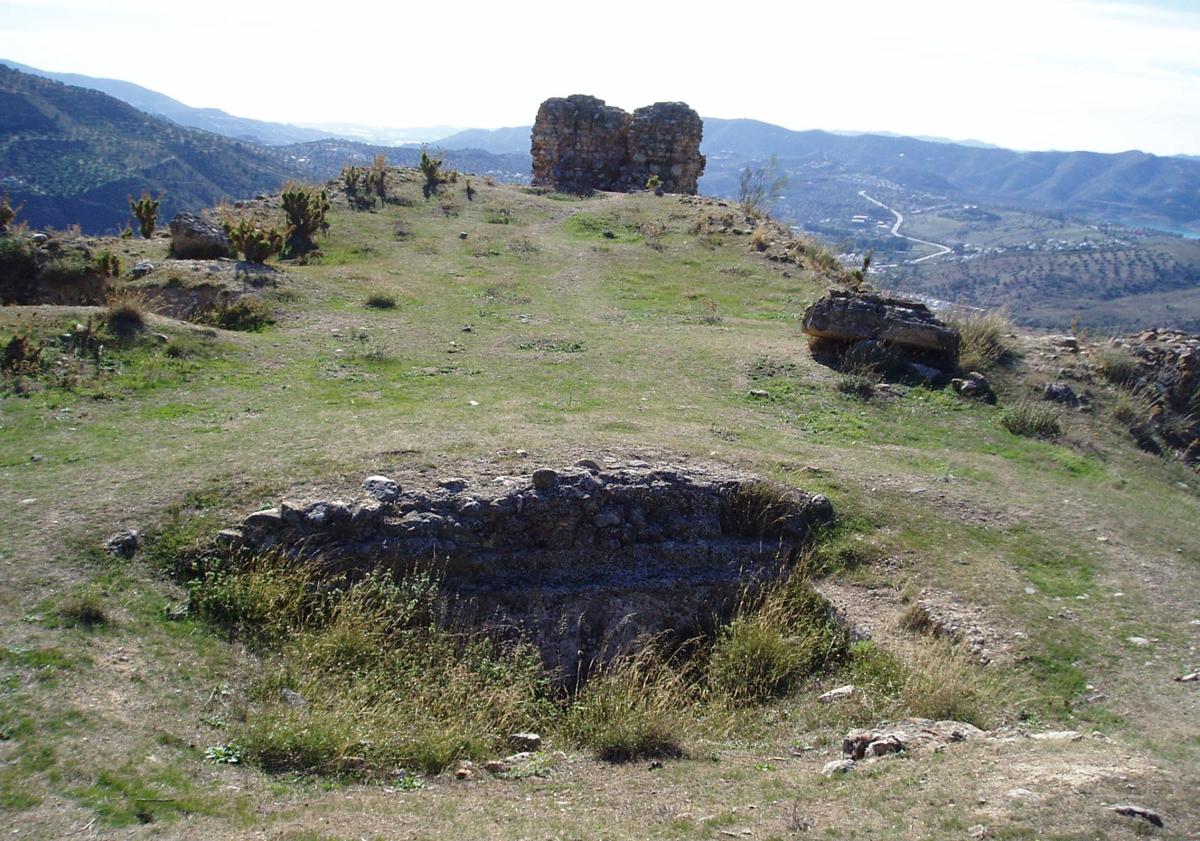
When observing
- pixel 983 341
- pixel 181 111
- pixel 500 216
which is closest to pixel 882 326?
pixel 983 341

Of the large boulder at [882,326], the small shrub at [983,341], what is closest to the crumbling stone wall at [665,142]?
the large boulder at [882,326]

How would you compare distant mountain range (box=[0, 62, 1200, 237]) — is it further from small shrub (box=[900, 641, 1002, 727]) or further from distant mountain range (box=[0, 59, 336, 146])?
small shrub (box=[900, 641, 1002, 727])

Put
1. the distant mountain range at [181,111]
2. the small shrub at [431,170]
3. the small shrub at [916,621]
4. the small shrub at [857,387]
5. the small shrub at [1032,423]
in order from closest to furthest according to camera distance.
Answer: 1. the small shrub at [916,621]
2. the small shrub at [1032,423]
3. the small shrub at [857,387]
4. the small shrub at [431,170]
5. the distant mountain range at [181,111]

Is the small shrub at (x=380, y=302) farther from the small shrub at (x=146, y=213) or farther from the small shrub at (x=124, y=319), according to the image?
the small shrub at (x=146, y=213)

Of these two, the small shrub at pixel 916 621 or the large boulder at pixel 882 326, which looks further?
the large boulder at pixel 882 326

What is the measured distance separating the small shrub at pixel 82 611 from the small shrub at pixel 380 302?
9.70 m

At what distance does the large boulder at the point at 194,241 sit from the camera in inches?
634

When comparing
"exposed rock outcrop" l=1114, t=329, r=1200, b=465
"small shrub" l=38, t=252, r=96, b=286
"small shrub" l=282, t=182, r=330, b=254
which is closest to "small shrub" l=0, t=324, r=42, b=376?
"small shrub" l=38, t=252, r=96, b=286

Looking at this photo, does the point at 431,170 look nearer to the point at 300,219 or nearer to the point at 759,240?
the point at 300,219

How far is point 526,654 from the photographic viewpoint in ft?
22.0

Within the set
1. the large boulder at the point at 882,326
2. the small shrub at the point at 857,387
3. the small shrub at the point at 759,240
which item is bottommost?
the small shrub at the point at 857,387

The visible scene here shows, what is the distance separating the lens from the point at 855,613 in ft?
23.6

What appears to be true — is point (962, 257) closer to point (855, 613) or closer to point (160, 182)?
point (160, 182)

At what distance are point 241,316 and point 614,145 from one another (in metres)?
24.2
